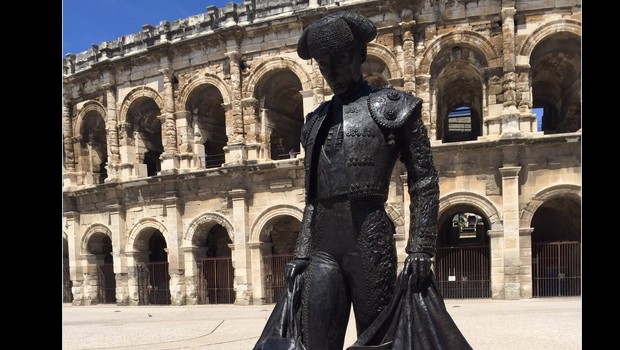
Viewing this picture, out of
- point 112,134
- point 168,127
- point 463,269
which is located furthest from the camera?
point 112,134

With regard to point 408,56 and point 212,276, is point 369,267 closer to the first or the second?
point 408,56

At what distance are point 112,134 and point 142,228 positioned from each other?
152 inches

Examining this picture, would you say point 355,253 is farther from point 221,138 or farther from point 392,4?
point 221,138

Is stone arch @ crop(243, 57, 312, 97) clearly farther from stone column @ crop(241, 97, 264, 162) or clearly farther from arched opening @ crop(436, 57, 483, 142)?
arched opening @ crop(436, 57, 483, 142)

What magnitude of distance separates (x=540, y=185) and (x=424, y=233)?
11.5m

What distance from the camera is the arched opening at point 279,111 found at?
1476 centimetres

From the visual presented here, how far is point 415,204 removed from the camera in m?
2.41

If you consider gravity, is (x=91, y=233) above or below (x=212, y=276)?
above

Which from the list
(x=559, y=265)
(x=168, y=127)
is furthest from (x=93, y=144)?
(x=559, y=265)

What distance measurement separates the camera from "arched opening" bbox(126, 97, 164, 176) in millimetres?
16641

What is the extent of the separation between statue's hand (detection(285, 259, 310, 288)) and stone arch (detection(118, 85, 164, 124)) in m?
14.5

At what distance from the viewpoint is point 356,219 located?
2.43 metres

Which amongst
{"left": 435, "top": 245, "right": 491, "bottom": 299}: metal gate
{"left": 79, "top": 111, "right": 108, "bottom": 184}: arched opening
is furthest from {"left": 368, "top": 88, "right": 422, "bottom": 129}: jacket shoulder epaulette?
{"left": 79, "top": 111, "right": 108, "bottom": 184}: arched opening
